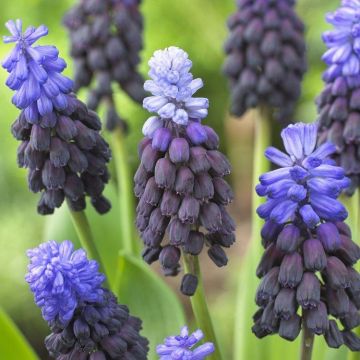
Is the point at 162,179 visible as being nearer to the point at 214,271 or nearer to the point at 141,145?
the point at 141,145

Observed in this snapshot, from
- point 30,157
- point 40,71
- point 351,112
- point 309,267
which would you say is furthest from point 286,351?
point 40,71

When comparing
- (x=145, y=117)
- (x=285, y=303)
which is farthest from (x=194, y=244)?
(x=145, y=117)

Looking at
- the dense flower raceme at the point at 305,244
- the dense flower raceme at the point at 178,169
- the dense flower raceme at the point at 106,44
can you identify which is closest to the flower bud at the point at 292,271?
the dense flower raceme at the point at 305,244

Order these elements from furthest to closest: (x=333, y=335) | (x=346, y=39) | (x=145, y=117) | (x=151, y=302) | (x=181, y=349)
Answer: (x=145, y=117)
(x=151, y=302)
(x=346, y=39)
(x=333, y=335)
(x=181, y=349)

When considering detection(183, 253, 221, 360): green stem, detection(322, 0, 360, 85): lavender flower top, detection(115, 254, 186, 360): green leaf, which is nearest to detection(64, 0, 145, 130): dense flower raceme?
detection(115, 254, 186, 360): green leaf

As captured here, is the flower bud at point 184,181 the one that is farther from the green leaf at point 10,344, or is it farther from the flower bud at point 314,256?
the green leaf at point 10,344

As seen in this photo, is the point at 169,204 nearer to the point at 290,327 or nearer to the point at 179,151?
the point at 179,151

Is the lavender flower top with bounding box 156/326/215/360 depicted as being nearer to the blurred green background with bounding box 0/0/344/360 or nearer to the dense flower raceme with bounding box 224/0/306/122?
the dense flower raceme with bounding box 224/0/306/122
